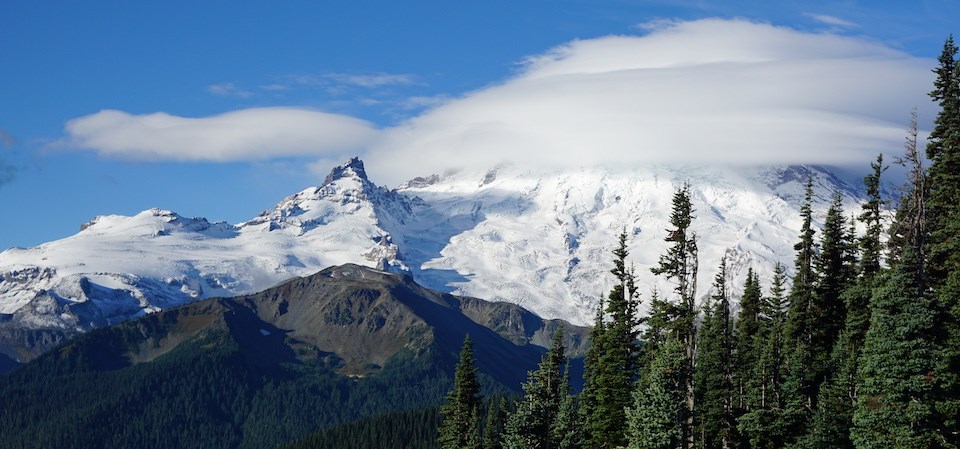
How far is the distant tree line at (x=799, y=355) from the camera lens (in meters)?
63.6

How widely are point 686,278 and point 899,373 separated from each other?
46.2 ft

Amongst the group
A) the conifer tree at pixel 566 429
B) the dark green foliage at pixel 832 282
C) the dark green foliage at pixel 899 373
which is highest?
the dark green foliage at pixel 832 282

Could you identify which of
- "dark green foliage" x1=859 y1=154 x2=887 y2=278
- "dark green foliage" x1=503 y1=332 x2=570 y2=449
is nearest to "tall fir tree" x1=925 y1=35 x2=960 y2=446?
"dark green foliage" x1=859 y1=154 x2=887 y2=278

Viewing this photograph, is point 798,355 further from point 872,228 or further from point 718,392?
point 872,228

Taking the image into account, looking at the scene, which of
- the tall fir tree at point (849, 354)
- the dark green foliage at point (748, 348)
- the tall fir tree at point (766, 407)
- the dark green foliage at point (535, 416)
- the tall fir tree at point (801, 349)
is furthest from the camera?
the dark green foliage at point (535, 416)

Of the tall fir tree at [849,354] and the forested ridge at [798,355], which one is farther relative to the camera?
the tall fir tree at [849,354]

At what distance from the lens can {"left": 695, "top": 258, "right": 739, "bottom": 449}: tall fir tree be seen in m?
82.1

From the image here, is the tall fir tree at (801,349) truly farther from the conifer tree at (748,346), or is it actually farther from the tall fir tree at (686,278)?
the tall fir tree at (686,278)

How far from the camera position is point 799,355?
289ft

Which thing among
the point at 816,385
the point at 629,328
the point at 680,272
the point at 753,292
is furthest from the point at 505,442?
the point at 753,292

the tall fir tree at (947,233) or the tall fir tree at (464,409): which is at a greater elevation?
the tall fir tree at (947,233)

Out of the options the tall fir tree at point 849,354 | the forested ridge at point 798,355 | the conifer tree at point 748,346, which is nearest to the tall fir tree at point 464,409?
the forested ridge at point 798,355

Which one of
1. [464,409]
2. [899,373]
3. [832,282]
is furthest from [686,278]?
[832,282]

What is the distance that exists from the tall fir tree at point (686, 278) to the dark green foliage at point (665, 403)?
0.45 meters
